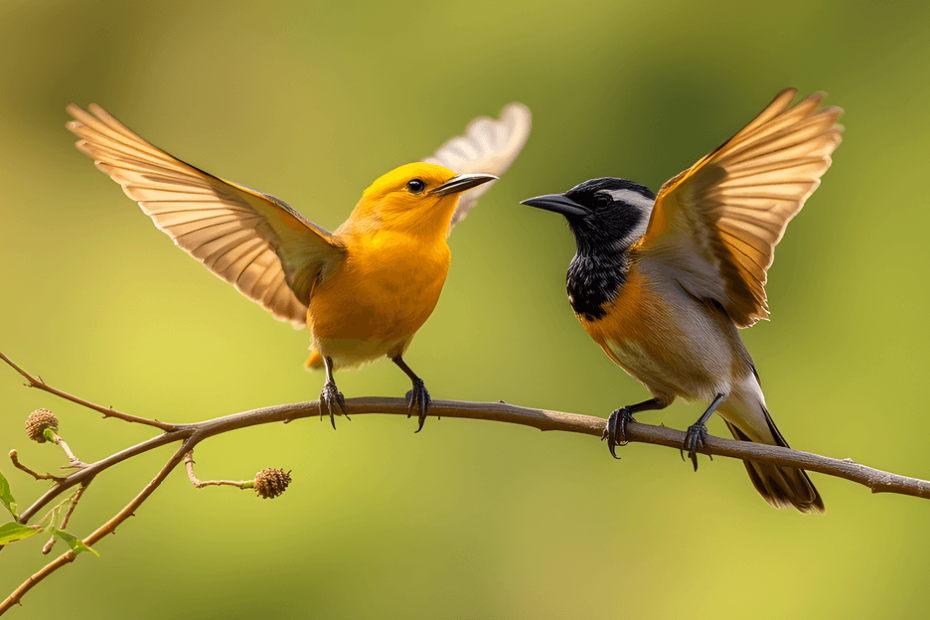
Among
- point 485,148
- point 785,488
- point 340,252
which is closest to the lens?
point 340,252

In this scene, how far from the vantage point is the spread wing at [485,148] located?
246 centimetres

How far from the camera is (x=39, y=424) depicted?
4.88 feet

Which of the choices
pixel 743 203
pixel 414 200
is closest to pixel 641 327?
pixel 743 203

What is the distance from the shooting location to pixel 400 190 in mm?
2002

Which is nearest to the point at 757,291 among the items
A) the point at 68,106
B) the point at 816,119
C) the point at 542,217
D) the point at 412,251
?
the point at 816,119

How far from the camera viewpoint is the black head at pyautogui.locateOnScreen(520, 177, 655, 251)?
167 centimetres

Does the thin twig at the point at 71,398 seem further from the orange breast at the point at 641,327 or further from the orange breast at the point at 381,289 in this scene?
the orange breast at the point at 641,327

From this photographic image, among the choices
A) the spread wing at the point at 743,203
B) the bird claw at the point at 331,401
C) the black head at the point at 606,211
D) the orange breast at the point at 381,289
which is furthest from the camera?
the orange breast at the point at 381,289

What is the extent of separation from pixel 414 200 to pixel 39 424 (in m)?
0.99

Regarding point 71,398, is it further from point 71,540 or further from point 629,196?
point 629,196

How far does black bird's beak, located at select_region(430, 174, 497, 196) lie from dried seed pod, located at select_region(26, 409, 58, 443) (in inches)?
39.3

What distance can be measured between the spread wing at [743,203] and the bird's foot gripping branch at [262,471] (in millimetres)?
325

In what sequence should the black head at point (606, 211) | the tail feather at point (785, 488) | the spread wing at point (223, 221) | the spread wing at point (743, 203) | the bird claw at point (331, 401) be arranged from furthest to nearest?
the tail feather at point (785, 488)
the bird claw at point (331, 401)
the black head at point (606, 211)
the spread wing at point (223, 221)
the spread wing at point (743, 203)

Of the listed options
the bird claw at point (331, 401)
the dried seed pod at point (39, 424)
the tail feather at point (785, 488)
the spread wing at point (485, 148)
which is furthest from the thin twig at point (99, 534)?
the tail feather at point (785, 488)
